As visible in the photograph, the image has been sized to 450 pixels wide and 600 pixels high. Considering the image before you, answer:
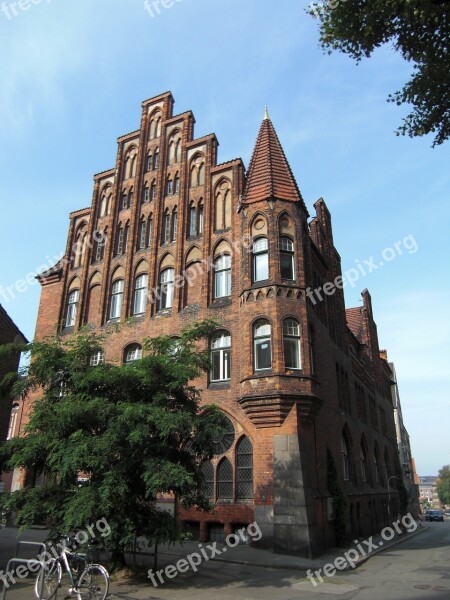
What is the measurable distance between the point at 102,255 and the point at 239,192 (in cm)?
829

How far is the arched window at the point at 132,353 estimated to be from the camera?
21672 millimetres

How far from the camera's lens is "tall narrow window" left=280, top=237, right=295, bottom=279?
61.2 ft

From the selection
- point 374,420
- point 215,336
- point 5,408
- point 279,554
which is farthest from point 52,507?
point 374,420

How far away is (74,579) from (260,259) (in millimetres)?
12801

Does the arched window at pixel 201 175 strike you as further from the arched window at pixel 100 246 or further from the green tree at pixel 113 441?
the green tree at pixel 113 441

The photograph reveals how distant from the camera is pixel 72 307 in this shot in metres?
24.8

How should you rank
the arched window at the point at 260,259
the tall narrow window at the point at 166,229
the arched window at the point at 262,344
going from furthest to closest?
the tall narrow window at the point at 166,229 < the arched window at the point at 260,259 < the arched window at the point at 262,344

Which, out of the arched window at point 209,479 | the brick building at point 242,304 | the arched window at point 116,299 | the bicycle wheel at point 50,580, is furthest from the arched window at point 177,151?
the bicycle wheel at point 50,580

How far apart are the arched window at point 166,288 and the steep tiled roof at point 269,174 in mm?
5007

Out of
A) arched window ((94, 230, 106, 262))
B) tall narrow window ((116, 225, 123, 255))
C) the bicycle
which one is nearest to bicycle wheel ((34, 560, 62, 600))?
the bicycle

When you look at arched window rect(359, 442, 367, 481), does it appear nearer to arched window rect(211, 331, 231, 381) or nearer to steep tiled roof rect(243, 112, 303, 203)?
arched window rect(211, 331, 231, 381)

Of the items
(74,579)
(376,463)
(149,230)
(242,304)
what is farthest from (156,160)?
(376,463)

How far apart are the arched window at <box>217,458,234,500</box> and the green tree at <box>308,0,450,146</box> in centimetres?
1276

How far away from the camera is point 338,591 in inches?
436
